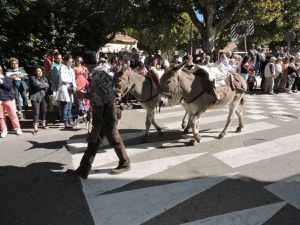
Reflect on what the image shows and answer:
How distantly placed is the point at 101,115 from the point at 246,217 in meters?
2.74

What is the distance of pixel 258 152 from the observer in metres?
7.16

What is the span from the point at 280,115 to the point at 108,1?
505 inches

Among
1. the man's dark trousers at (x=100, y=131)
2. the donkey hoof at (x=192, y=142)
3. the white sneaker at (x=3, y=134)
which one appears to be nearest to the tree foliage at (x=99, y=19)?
the white sneaker at (x=3, y=134)

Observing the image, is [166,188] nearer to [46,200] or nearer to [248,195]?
[248,195]

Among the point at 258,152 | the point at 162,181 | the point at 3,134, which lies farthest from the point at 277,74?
the point at 3,134

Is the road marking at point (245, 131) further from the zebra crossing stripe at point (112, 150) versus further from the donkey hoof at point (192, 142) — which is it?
the donkey hoof at point (192, 142)

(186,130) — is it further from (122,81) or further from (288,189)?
(288,189)

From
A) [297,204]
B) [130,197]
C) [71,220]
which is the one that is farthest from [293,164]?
[71,220]

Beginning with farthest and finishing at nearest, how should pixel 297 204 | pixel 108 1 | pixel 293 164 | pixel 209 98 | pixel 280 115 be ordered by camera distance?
pixel 108 1 → pixel 280 115 → pixel 209 98 → pixel 293 164 → pixel 297 204

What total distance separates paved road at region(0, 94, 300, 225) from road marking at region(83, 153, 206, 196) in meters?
0.02

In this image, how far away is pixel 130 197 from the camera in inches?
204

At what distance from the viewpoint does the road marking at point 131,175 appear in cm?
556

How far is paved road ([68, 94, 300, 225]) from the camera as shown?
4.68 m

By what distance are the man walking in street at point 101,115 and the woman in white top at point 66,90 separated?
3784 millimetres
